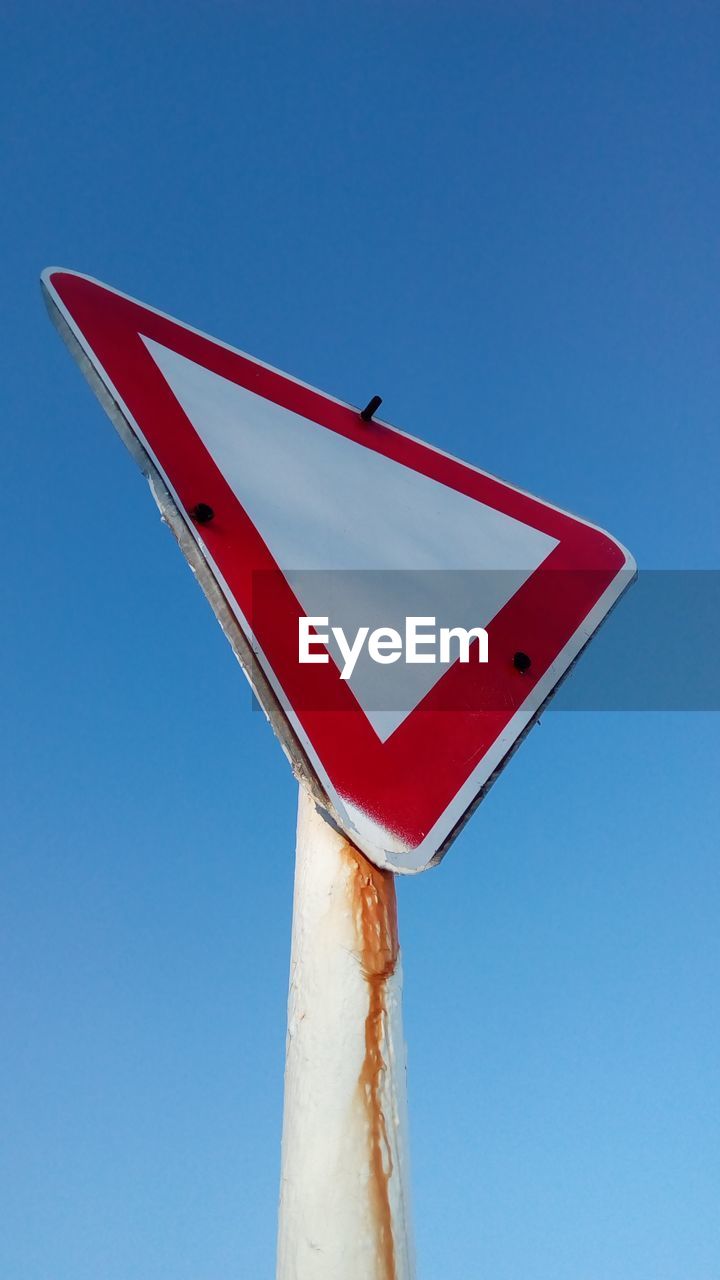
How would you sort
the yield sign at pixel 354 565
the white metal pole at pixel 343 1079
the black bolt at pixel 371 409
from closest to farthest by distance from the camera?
the white metal pole at pixel 343 1079
the yield sign at pixel 354 565
the black bolt at pixel 371 409

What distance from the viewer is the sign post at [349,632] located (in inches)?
34.8

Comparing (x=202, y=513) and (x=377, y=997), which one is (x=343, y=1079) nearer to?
(x=377, y=997)

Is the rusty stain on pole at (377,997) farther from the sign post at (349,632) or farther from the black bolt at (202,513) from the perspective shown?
the black bolt at (202,513)

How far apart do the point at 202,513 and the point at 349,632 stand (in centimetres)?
20

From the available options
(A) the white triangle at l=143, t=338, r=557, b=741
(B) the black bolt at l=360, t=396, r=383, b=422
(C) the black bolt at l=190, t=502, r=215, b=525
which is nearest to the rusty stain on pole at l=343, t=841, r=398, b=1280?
(A) the white triangle at l=143, t=338, r=557, b=741

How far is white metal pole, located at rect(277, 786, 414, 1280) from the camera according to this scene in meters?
0.84

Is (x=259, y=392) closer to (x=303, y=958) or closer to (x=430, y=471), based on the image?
(x=430, y=471)

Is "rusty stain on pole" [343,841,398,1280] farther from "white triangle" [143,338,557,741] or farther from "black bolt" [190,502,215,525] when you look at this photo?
"black bolt" [190,502,215,525]

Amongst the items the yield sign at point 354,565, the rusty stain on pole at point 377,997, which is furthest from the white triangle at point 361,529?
the rusty stain on pole at point 377,997

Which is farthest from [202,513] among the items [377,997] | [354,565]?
[377,997]

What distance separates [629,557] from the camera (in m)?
1.35

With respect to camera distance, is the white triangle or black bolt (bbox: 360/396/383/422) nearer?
the white triangle

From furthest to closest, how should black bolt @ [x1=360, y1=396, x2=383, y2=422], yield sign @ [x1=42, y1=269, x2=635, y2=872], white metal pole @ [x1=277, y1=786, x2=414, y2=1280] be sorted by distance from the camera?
1. black bolt @ [x1=360, y1=396, x2=383, y2=422]
2. yield sign @ [x1=42, y1=269, x2=635, y2=872]
3. white metal pole @ [x1=277, y1=786, x2=414, y2=1280]

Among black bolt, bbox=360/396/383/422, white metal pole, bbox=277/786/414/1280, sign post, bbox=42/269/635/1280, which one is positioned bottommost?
white metal pole, bbox=277/786/414/1280
